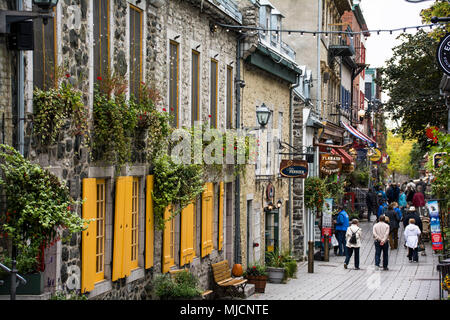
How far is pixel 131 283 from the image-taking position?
12086 millimetres

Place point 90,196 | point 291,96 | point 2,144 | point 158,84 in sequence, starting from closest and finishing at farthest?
point 2,144
point 90,196
point 158,84
point 291,96

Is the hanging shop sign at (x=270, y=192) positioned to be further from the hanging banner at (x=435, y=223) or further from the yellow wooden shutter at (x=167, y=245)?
the yellow wooden shutter at (x=167, y=245)

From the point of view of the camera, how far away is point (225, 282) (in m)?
16.6

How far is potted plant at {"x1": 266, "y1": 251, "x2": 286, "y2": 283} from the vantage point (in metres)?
19.7

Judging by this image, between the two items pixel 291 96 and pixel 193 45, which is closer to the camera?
pixel 193 45

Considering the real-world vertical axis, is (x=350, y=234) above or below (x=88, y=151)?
below

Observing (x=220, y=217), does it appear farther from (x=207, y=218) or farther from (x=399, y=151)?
(x=399, y=151)

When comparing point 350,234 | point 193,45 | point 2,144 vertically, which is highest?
point 193,45

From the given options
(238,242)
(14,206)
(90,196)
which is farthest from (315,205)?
(14,206)

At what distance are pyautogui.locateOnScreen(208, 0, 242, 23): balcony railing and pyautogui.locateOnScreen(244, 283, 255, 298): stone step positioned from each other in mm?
6292

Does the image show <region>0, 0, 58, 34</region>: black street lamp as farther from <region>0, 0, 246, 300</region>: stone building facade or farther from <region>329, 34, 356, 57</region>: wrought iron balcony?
<region>329, 34, 356, 57</region>: wrought iron balcony

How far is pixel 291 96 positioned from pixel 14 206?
17.7 m
